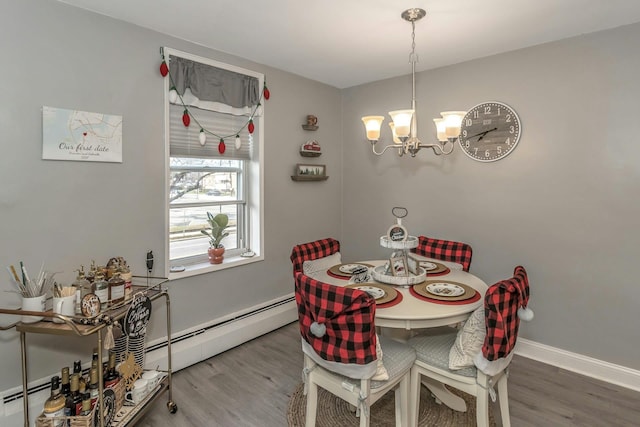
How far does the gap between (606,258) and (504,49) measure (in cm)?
181

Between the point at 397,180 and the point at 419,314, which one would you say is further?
the point at 397,180

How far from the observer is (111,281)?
184 centimetres

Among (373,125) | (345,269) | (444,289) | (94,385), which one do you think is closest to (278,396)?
(345,269)

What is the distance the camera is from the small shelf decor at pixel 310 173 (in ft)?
11.3

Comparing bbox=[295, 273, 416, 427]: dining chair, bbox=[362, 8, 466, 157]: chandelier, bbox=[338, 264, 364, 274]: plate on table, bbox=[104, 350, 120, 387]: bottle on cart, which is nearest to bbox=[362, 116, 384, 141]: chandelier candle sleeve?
bbox=[362, 8, 466, 157]: chandelier

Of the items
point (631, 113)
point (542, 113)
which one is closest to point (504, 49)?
point (542, 113)

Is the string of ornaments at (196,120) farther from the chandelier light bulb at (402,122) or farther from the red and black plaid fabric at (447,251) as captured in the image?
the red and black plaid fabric at (447,251)

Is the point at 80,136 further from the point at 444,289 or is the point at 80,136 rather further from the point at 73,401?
the point at 444,289

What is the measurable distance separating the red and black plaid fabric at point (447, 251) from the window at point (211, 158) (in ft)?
4.94

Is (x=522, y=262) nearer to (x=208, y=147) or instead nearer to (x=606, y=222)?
(x=606, y=222)

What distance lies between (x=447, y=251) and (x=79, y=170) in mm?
2725

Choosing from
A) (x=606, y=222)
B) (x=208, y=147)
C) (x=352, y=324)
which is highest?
(x=208, y=147)

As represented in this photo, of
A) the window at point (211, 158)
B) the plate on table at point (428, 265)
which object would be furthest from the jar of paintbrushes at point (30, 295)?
the plate on table at point (428, 265)

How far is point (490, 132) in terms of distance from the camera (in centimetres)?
290
